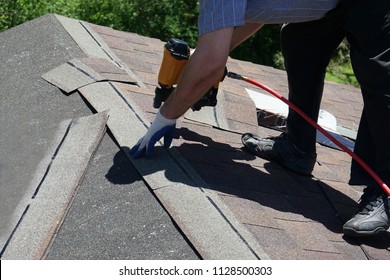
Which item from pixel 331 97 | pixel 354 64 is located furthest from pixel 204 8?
pixel 331 97

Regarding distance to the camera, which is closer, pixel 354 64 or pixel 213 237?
pixel 213 237

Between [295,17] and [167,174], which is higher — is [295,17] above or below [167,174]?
above

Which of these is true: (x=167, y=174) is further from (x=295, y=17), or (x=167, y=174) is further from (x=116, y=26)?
(x=116, y=26)

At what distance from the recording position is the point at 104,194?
11.6 ft

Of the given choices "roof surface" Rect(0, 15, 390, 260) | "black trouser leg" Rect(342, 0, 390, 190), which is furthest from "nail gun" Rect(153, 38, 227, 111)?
"black trouser leg" Rect(342, 0, 390, 190)

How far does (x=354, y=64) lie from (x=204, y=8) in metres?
0.73

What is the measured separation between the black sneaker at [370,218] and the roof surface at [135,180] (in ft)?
0.22

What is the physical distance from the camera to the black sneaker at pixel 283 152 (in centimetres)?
419

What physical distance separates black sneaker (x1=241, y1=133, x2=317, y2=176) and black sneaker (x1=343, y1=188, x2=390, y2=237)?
0.50 meters

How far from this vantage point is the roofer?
3.47 metres

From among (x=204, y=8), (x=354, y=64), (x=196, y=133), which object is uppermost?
(x=204, y=8)

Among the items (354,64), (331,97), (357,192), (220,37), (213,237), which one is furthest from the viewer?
(331,97)

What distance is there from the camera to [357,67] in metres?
3.65

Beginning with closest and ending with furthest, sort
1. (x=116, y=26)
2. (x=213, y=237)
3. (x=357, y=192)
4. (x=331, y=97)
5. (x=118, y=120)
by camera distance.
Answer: (x=213, y=237) → (x=118, y=120) → (x=357, y=192) → (x=331, y=97) → (x=116, y=26)
